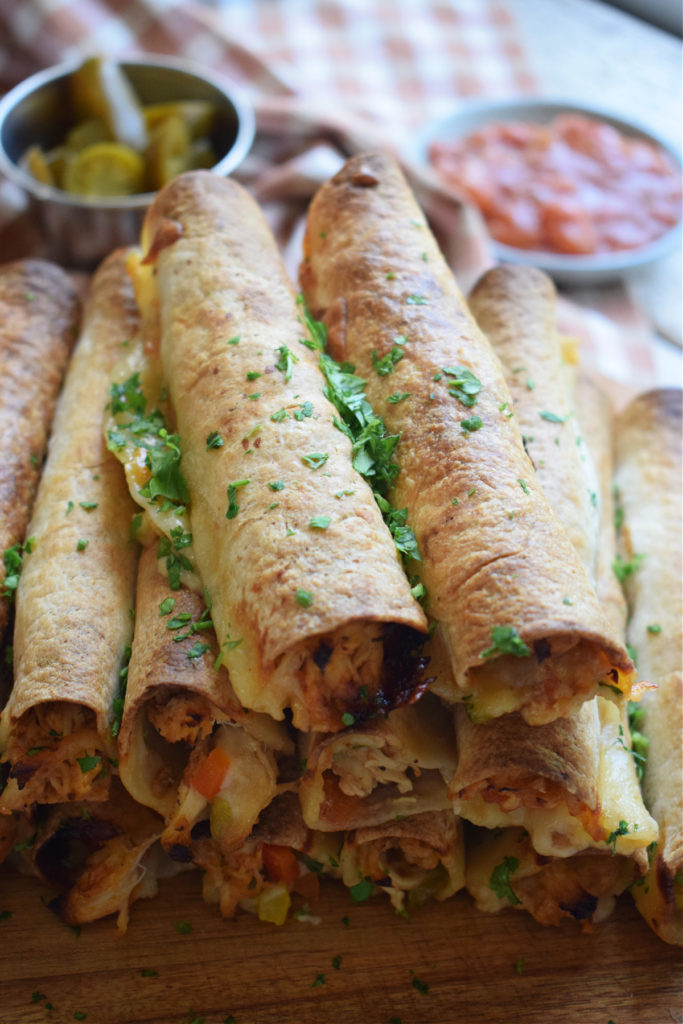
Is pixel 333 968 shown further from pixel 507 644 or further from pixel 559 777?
pixel 507 644

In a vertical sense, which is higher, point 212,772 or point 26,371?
point 26,371

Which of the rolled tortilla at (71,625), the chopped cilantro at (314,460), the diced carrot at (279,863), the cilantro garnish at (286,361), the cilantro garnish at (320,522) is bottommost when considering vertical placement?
the diced carrot at (279,863)

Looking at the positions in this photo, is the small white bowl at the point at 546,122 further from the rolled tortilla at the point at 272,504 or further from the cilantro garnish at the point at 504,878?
the cilantro garnish at the point at 504,878

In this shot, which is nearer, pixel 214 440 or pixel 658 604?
pixel 214 440

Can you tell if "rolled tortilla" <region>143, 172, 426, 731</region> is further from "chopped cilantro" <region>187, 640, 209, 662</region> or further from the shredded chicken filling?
the shredded chicken filling

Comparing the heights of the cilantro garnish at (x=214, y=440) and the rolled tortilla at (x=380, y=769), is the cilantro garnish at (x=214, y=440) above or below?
above

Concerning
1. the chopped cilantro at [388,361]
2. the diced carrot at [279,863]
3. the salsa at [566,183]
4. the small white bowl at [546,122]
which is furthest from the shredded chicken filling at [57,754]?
the salsa at [566,183]

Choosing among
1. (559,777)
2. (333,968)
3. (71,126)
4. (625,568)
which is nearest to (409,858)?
(333,968)

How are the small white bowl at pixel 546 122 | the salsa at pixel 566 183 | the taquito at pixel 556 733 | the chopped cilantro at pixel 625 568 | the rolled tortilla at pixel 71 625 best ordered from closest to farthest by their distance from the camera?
the taquito at pixel 556 733 < the rolled tortilla at pixel 71 625 < the chopped cilantro at pixel 625 568 < the small white bowl at pixel 546 122 < the salsa at pixel 566 183
